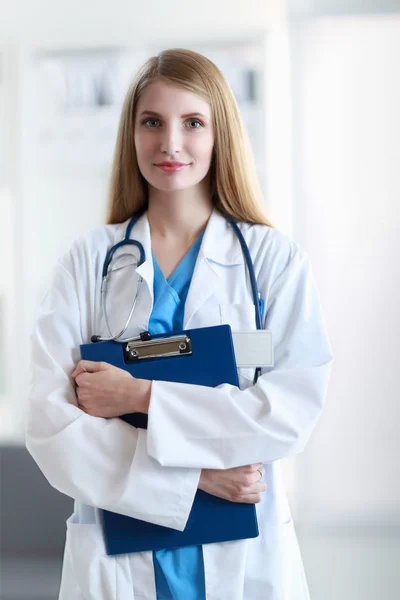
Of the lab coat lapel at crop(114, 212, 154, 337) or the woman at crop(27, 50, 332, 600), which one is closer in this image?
the woman at crop(27, 50, 332, 600)

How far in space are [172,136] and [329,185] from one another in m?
1.21

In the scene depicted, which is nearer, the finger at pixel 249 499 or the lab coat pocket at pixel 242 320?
the finger at pixel 249 499

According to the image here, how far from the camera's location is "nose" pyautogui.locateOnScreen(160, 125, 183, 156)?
52.2 inches

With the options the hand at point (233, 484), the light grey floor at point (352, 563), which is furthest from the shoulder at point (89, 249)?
the light grey floor at point (352, 563)

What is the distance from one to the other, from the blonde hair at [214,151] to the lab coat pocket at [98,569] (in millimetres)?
651

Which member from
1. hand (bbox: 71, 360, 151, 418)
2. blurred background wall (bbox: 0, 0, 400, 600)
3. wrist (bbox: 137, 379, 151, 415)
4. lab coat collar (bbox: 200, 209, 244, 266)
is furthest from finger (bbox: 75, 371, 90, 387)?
blurred background wall (bbox: 0, 0, 400, 600)

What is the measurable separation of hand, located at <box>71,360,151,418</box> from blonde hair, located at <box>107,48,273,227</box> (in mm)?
400

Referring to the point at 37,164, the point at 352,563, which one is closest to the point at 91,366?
the point at 352,563

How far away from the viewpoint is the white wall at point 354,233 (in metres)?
2.38

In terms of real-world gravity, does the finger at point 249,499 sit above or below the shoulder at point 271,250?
below

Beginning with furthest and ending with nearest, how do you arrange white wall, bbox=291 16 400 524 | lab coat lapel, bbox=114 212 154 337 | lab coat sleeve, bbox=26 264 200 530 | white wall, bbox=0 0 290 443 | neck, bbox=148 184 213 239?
white wall, bbox=0 0 290 443
white wall, bbox=291 16 400 524
neck, bbox=148 184 213 239
lab coat lapel, bbox=114 212 154 337
lab coat sleeve, bbox=26 264 200 530

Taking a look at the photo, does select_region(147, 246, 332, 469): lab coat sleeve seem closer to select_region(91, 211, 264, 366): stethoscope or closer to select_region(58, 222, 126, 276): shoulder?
select_region(91, 211, 264, 366): stethoscope

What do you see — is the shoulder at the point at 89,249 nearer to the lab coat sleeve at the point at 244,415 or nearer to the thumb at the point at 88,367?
the thumb at the point at 88,367

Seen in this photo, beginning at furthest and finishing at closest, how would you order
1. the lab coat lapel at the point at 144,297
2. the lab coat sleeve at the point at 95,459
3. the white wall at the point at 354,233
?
the white wall at the point at 354,233, the lab coat lapel at the point at 144,297, the lab coat sleeve at the point at 95,459
